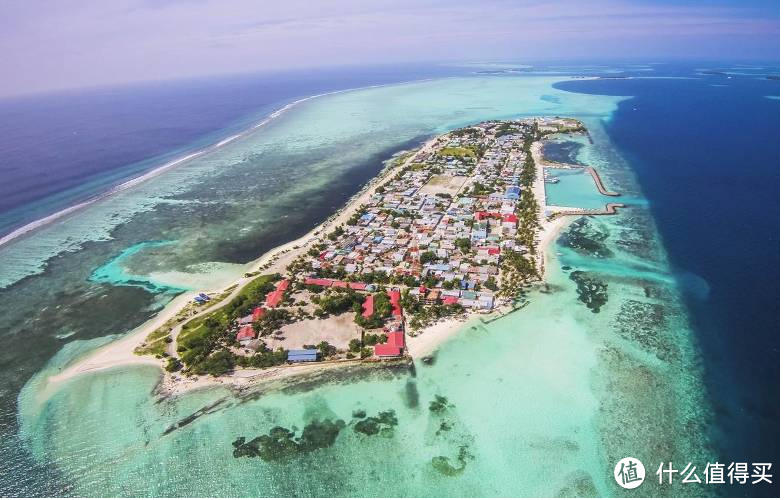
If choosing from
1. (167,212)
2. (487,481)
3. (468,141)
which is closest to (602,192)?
(468,141)

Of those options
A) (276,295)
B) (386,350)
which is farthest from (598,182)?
(276,295)

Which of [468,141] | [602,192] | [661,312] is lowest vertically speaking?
[661,312]

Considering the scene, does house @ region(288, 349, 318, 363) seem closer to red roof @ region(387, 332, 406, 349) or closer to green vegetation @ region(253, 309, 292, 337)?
green vegetation @ region(253, 309, 292, 337)

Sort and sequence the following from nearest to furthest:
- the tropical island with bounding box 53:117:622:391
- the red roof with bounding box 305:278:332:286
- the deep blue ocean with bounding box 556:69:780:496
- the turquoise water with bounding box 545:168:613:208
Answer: the deep blue ocean with bounding box 556:69:780:496 → the tropical island with bounding box 53:117:622:391 → the red roof with bounding box 305:278:332:286 → the turquoise water with bounding box 545:168:613:208

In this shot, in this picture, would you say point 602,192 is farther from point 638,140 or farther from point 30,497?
point 30,497

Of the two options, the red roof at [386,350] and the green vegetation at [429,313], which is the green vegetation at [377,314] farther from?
the red roof at [386,350]

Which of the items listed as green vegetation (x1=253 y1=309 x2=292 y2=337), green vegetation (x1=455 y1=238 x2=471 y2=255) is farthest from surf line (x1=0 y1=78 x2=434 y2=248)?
green vegetation (x1=455 y1=238 x2=471 y2=255)
